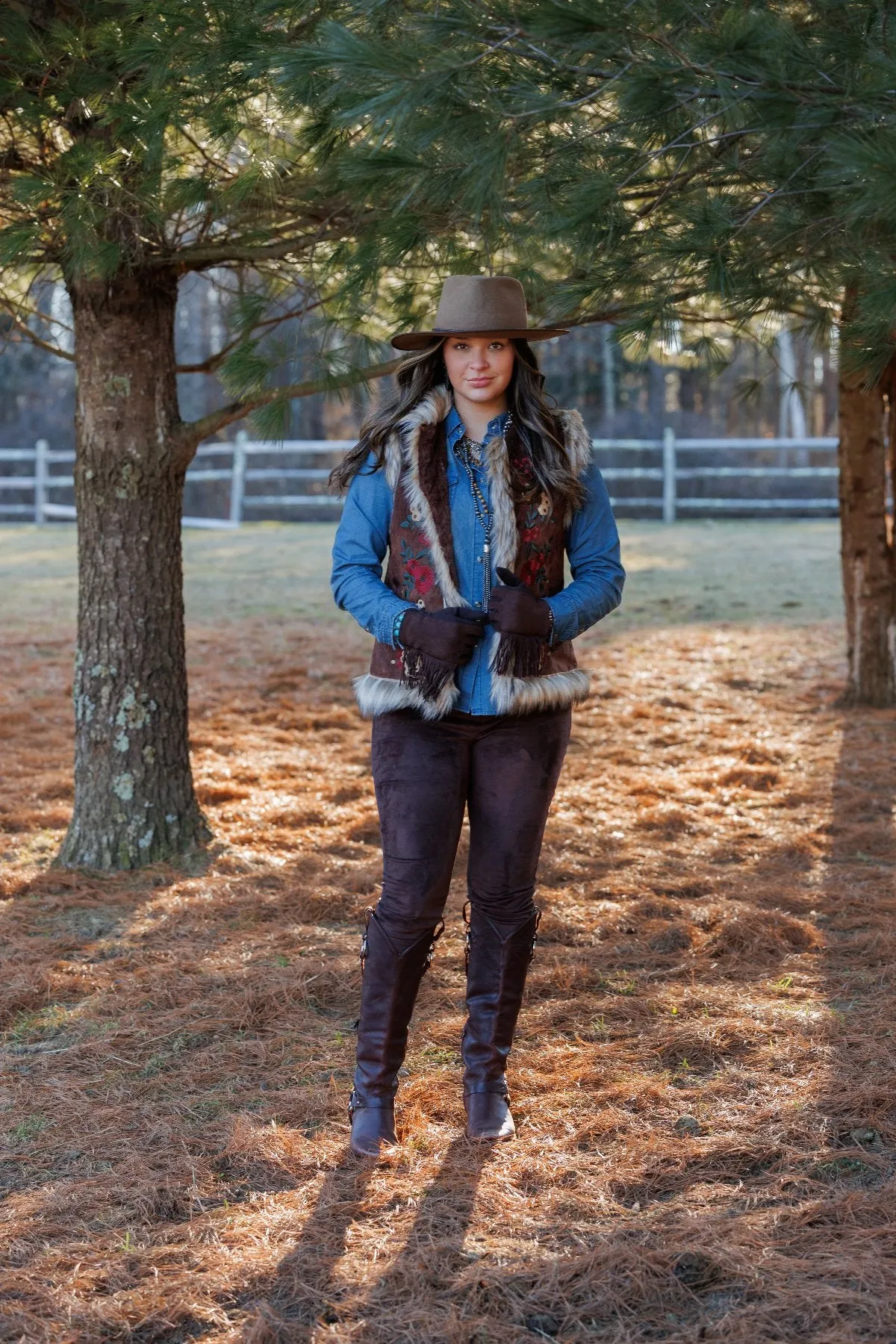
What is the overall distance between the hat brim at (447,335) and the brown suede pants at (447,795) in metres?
0.84

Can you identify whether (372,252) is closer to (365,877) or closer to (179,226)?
(179,226)

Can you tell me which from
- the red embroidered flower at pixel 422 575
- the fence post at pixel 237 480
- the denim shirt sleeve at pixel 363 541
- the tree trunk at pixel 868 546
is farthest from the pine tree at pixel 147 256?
the fence post at pixel 237 480

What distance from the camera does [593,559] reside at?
315cm

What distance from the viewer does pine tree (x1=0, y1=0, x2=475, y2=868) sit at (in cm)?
384

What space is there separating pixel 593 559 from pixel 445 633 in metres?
0.50

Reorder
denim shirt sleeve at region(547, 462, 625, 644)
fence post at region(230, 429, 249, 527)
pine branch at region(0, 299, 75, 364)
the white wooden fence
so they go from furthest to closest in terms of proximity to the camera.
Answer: fence post at region(230, 429, 249, 527) < the white wooden fence < pine branch at region(0, 299, 75, 364) < denim shirt sleeve at region(547, 462, 625, 644)

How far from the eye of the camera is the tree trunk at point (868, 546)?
24.6 feet

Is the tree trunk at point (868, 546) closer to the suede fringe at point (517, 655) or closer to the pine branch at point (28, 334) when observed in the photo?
A: the pine branch at point (28, 334)

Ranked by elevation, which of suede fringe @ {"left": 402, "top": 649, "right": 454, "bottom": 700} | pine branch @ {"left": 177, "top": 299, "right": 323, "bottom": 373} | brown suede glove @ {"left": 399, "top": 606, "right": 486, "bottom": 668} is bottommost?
suede fringe @ {"left": 402, "top": 649, "right": 454, "bottom": 700}

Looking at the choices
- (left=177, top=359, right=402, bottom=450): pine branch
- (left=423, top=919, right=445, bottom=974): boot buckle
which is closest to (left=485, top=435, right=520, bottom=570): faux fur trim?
(left=423, top=919, right=445, bottom=974): boot buckle

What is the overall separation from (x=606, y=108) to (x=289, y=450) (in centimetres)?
2130

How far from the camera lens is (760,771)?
6645mm

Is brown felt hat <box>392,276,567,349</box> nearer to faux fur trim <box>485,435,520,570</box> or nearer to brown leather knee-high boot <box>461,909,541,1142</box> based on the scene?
faux fur trim <box>485,435,520,570</box>

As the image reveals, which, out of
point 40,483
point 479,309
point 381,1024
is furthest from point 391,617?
point 40,483
